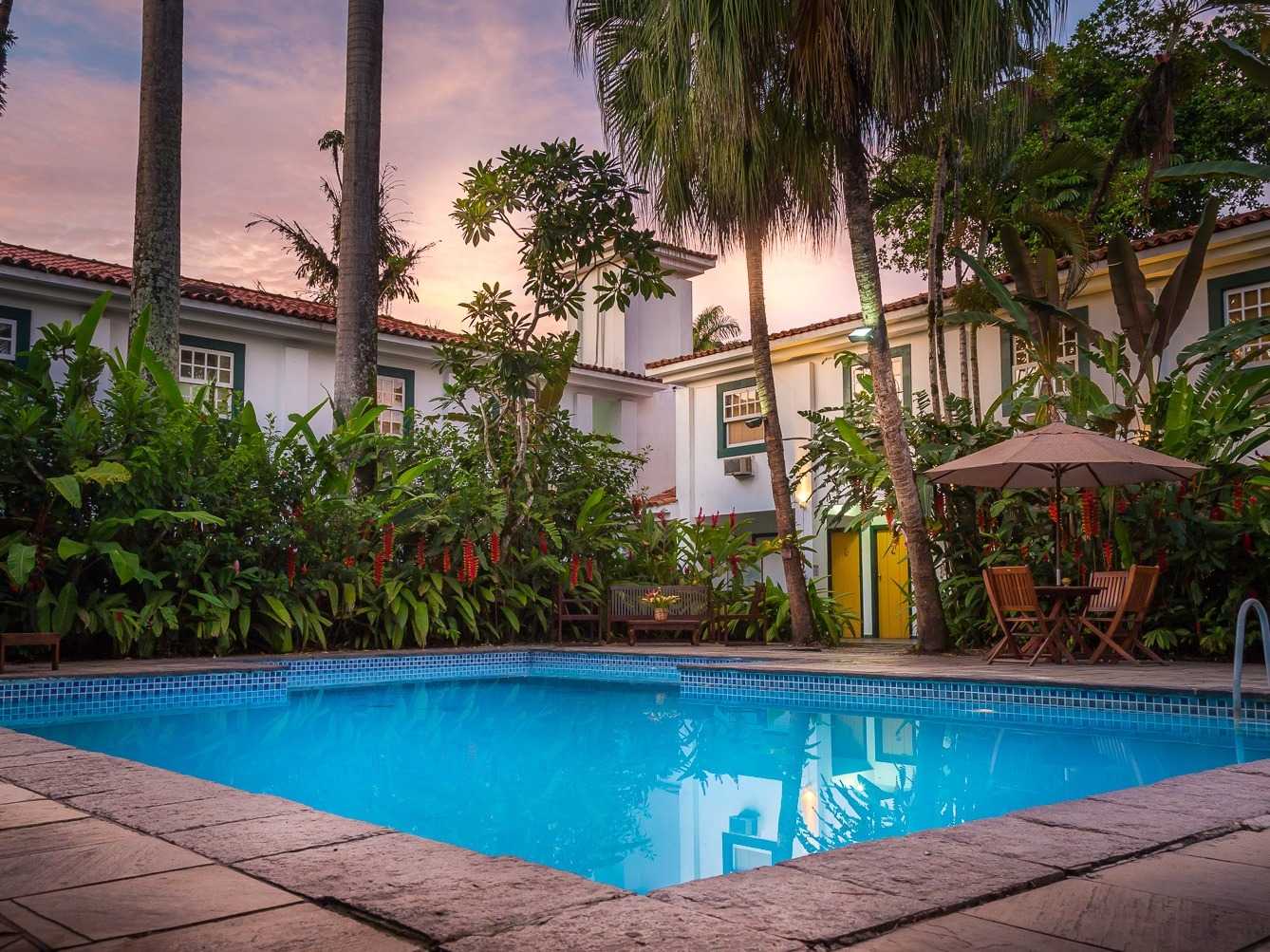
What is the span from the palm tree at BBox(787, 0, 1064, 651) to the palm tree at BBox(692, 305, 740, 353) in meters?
28.3

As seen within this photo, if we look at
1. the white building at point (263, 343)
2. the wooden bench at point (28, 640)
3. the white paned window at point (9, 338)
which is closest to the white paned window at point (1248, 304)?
the white building at point (263, 343)

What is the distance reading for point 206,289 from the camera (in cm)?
1700

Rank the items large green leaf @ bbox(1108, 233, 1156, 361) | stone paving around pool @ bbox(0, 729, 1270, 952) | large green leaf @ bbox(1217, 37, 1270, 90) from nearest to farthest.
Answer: stone paving around pool @ bbox(0, 729, 1270, 952) < large green leaf @ bbox(1217, 37, 1270, 90) < large green leaf @ bbox(1108, 233, 1156, 361)

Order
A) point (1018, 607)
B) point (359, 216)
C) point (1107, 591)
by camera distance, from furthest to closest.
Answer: point (359, 216)
point (1107, 591)
point (1018, 607)

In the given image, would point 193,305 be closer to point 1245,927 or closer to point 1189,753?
point 1189,753

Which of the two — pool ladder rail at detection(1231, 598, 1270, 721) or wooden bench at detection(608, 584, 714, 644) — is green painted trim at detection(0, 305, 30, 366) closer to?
wooden bench at detection(608, 584, 714, 644)

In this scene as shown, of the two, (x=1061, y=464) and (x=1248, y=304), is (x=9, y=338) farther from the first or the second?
(x=1248, y=304)

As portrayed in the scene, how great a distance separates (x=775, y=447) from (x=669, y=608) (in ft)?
8.04

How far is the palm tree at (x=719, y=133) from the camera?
10.6 meters

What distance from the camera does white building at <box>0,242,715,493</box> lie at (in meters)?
15.1

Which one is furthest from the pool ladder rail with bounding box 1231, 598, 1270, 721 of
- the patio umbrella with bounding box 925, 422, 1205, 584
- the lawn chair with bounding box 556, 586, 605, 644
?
the lawn chair with bounding box 556, 586, 605, 644

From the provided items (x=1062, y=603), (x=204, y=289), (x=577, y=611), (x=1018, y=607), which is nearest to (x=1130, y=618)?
(x=1062, y=603)

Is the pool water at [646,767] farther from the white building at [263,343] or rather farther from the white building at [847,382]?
the white building at [847,382]

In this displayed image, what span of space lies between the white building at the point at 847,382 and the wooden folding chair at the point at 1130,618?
4634 mm
